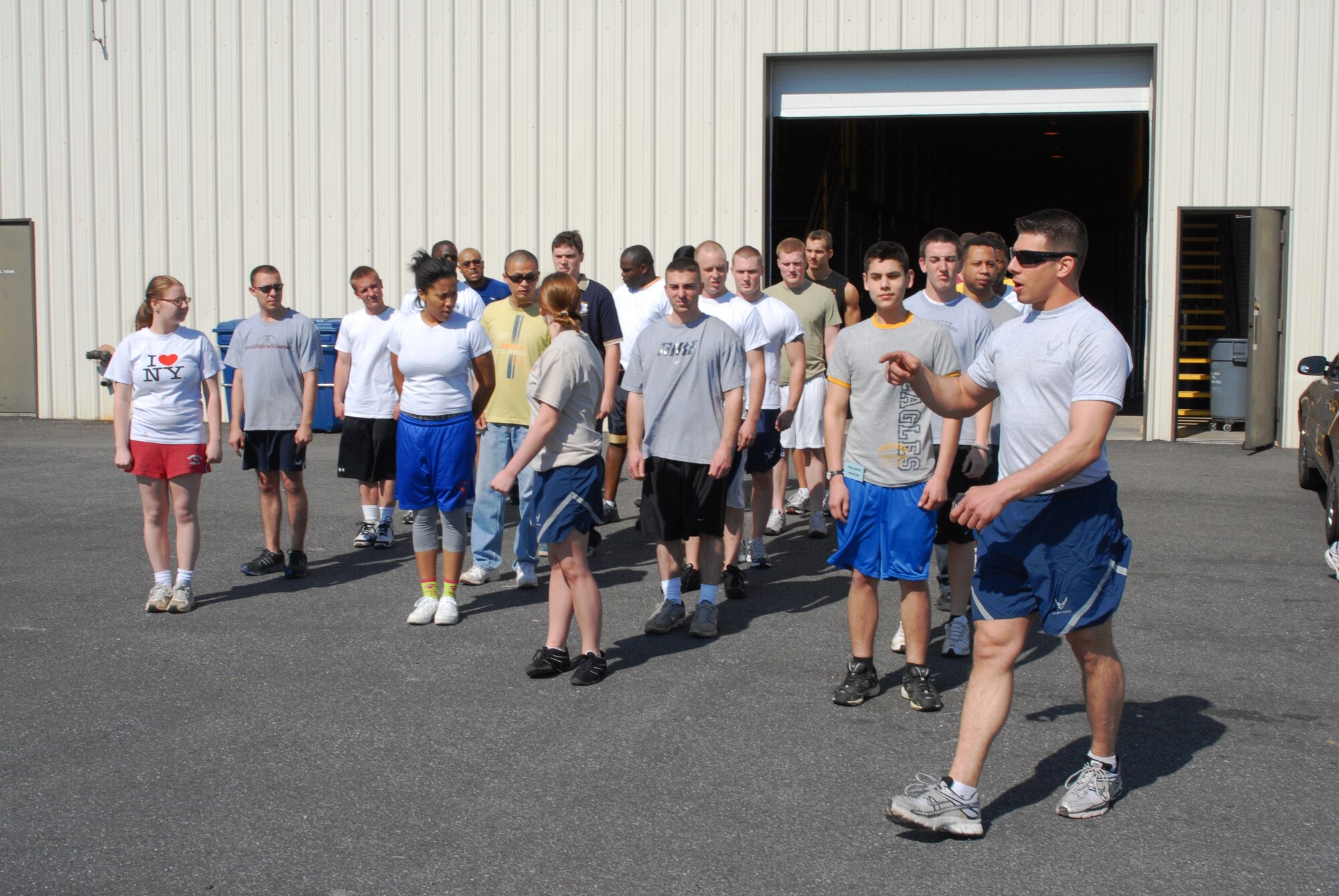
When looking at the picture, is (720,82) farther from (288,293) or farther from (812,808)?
(812,808)

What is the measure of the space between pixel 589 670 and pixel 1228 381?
11839 millimetres

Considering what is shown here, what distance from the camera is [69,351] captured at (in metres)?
16.4

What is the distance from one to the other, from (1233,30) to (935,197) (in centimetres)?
1657

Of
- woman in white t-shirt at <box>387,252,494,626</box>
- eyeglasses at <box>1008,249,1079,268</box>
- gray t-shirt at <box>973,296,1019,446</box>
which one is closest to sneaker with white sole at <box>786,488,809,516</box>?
gray t-shirt at <box>973,296,1019,446</box>

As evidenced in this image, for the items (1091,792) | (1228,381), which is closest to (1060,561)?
(1091,792)

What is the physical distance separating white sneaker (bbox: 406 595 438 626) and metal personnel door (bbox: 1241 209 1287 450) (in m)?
10.1

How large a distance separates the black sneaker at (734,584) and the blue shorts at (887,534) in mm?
1861

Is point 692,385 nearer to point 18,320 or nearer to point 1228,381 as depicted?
point 1228,381

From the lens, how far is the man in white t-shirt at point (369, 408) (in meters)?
8.31

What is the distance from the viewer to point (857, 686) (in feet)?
17.3

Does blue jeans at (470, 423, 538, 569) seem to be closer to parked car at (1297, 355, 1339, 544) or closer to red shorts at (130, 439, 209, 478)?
red shorts at (130, 439, 209, 478)

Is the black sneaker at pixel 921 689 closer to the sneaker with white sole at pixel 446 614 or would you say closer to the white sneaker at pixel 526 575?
the sneaker with white sole at pixel 446 614

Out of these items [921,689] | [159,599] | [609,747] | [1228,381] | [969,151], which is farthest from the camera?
[969,151]

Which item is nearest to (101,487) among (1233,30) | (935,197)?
(1233,30)
